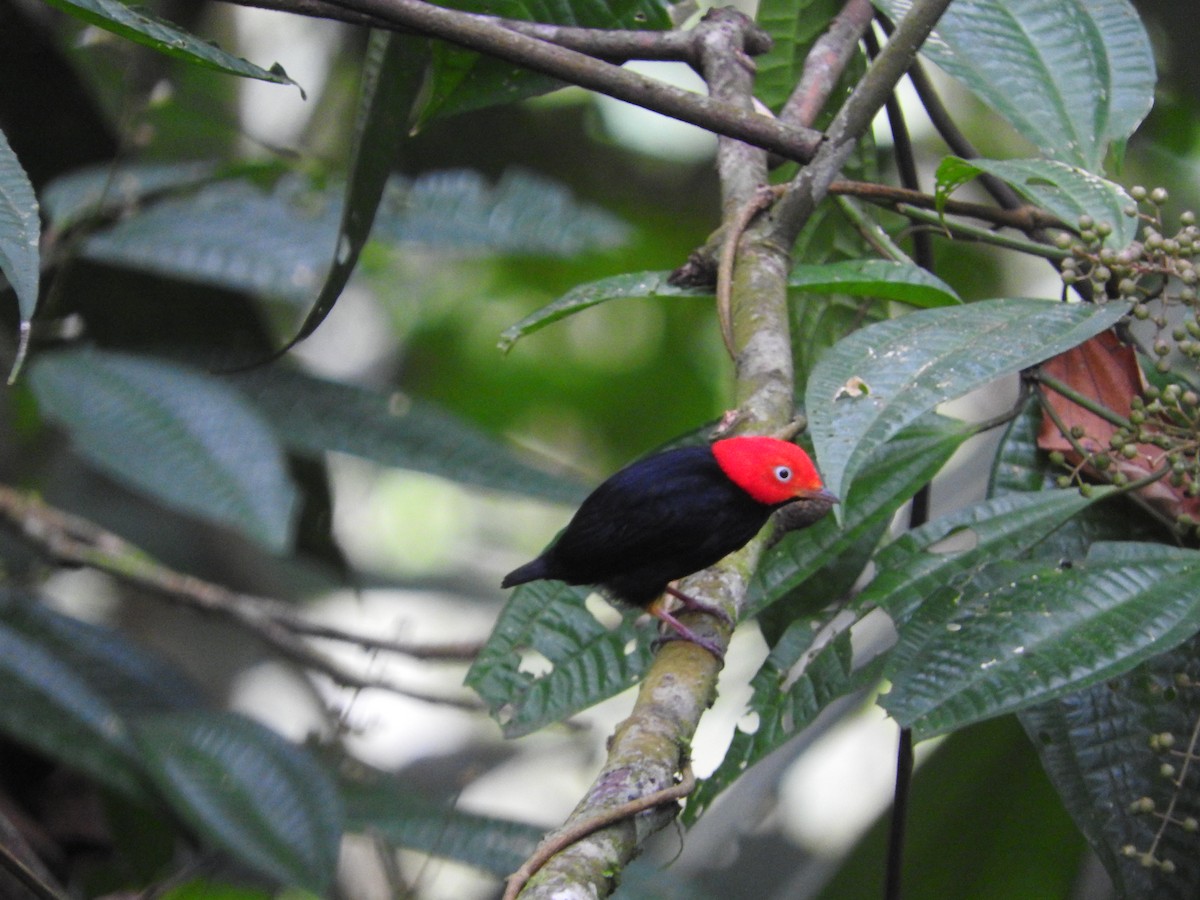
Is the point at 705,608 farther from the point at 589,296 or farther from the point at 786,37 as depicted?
the point at 786,37

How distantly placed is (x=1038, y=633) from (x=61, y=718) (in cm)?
186

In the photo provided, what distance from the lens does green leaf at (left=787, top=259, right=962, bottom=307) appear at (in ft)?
5.27

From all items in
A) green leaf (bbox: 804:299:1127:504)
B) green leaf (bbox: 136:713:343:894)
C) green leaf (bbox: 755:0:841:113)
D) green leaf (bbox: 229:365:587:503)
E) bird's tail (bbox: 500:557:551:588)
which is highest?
green leaf (bbox: 755:0:841:113)

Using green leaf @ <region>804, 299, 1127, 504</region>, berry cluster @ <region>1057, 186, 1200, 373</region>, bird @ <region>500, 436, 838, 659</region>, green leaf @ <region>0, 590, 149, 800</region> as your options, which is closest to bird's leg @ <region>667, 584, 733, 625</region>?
bird @ <region>500, 436, 838, 659</region>

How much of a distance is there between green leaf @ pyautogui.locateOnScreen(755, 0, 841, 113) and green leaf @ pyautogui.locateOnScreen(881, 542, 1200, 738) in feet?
3.72

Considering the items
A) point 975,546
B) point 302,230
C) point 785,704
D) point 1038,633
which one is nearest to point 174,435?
point 302,230

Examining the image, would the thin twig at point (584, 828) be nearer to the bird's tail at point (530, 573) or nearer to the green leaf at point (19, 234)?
the green leaf at point (19, 234)

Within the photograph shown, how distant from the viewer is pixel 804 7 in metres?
2.23

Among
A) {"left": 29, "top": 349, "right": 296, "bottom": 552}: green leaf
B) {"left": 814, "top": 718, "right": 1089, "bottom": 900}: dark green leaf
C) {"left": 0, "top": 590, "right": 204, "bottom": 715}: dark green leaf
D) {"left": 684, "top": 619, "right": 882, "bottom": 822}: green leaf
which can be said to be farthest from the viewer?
{"left": 0, "top": 590, "right": 204, "bottom": 715}: dark green leaf

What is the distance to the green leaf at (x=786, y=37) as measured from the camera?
2230 mm

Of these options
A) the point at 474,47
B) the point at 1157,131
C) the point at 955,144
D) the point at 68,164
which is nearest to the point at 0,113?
the point at 68,164

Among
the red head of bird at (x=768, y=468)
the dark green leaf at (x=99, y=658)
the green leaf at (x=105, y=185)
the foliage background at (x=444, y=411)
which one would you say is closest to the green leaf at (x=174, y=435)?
the foliage background at (x=444, y=411)

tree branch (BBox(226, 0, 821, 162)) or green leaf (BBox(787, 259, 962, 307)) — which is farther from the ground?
tree branch (BBox(226, 0, 821, 162))

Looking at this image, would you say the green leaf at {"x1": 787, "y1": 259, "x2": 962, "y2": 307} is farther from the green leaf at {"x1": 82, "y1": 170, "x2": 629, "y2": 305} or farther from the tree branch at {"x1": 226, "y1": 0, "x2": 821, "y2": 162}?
the green leaf at {"x1": 82, "y1": 170, "x2": 629, "y2": 305}
